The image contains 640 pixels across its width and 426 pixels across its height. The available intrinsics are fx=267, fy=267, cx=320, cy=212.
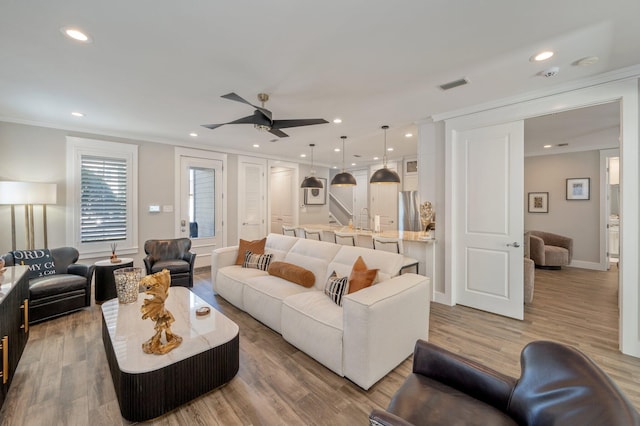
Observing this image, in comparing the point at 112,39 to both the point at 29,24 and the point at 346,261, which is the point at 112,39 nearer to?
the point at 29,24

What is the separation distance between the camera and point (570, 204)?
6039 mm

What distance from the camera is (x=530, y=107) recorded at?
3090 millimetres

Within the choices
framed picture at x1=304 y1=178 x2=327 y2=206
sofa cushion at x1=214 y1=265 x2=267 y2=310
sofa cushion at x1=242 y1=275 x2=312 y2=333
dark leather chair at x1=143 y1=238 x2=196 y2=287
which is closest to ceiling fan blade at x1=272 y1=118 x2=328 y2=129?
sofa cushion at x1=242 y1=275 x2=312 y2=333

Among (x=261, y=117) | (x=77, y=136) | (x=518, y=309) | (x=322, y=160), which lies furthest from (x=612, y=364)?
(x=77, y=136)

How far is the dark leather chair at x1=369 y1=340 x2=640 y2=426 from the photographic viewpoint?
907mm

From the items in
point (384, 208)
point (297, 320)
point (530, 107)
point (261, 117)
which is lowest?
point (297, 320)

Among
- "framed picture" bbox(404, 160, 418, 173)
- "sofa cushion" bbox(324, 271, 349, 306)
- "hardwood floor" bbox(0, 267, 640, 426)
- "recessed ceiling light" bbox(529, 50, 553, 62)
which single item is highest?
Result: "recessed ceiling light" bbox(529, 50, 553, 62)

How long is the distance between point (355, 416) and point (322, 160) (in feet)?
22.1

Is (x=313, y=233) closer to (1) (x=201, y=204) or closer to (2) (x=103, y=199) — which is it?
(1) (x=201, y=204)

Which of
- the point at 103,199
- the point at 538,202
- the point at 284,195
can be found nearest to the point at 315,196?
the point at 284,195

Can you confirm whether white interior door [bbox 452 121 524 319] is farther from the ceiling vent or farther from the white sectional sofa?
the white sectional sofa

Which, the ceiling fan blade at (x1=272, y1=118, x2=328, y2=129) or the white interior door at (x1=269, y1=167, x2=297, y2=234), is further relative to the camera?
the white interior door at (x1=269, y1=167, x2=297, y2=234)

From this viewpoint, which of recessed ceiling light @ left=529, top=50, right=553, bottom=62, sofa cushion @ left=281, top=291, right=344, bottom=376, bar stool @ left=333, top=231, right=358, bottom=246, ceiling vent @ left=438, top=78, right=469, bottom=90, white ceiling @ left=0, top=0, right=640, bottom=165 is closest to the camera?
white ceiling @ left=0, top=0, right=640, bottom=165

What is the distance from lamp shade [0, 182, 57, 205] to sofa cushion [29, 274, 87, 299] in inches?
47.3
